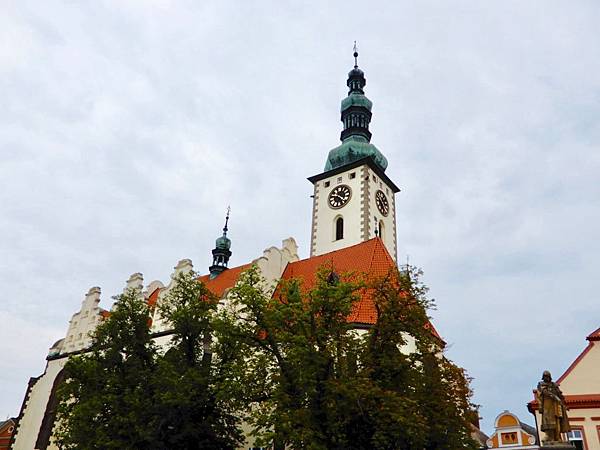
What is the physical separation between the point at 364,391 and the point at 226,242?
3146 centimetres

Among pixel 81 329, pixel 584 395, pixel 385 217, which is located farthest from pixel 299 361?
pixel 81 329

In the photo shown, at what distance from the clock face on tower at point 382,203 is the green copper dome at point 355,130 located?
6.97 ft

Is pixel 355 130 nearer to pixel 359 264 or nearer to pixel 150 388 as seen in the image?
pixel 359 264

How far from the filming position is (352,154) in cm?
3659

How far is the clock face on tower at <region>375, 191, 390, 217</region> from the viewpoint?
35.3 metres

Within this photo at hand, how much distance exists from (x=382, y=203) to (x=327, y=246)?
15.8 ft

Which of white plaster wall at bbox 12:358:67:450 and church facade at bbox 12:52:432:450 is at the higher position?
church facade at bbox 12:52:432:450

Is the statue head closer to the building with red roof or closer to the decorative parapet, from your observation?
the building with red roof

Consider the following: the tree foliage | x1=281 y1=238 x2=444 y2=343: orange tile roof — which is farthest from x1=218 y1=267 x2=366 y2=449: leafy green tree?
x1=281 y1=238 x2=444 y2=343: orange tile roof

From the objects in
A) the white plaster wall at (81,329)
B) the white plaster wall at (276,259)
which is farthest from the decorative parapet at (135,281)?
the white plaster wall at (276,259)

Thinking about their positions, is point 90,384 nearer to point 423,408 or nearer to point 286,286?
point 286,286

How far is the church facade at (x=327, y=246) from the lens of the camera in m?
28.3

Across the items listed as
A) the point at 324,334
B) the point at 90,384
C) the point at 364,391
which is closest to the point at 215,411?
the point at 90,384

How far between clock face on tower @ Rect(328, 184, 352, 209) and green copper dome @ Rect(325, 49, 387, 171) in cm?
185
